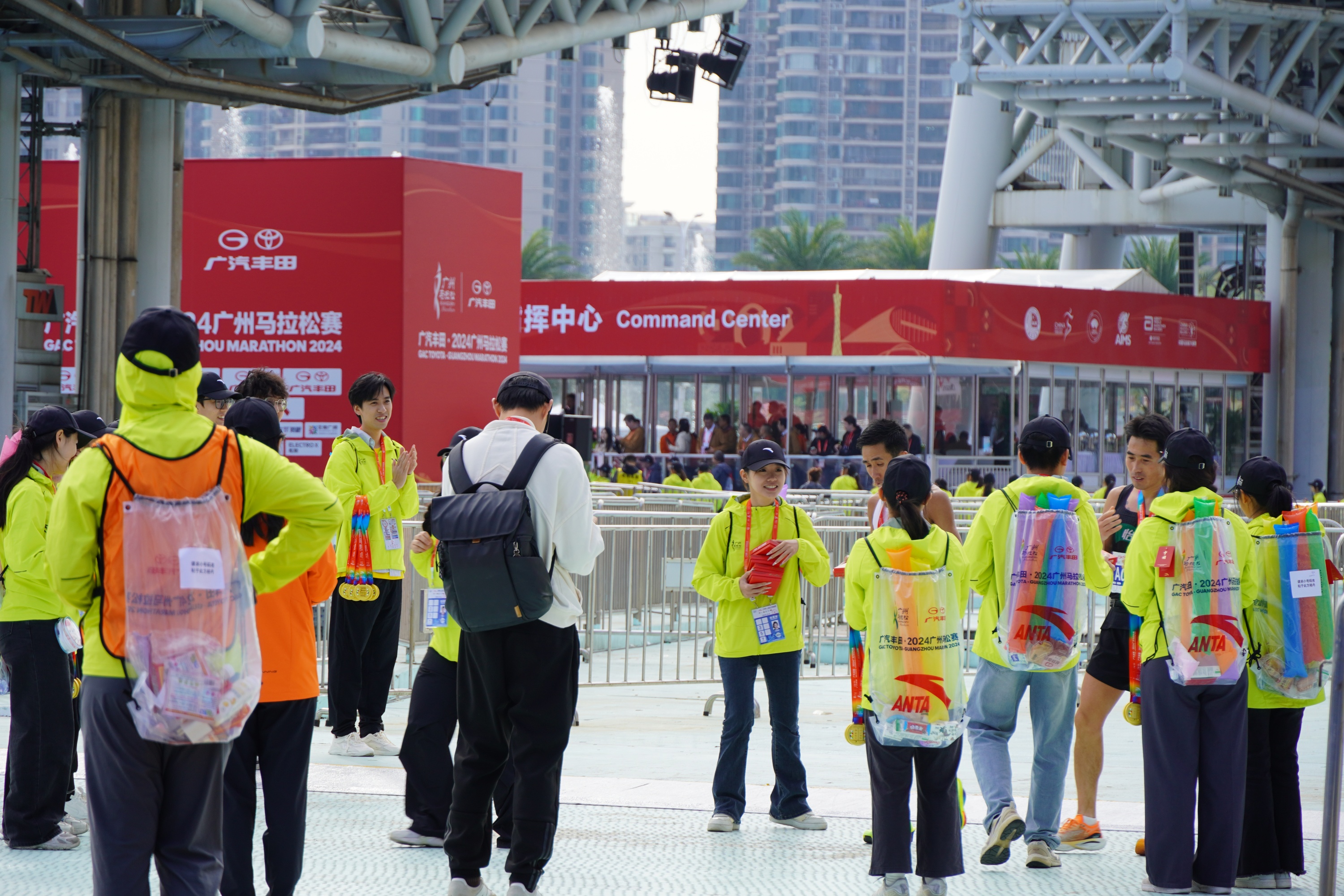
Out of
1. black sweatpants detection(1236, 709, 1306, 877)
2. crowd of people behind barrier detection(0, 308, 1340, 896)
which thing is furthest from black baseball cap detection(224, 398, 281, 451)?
black sweatpants detection(1236, 709, 1306, 877)

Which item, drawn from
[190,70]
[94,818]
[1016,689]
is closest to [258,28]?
[190,70]

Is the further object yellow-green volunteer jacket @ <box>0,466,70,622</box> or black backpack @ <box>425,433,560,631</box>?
yellow-green volunteer jacket @ <box>0,466,70,622</box>

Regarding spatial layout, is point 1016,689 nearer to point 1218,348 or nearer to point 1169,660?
point 1169,660

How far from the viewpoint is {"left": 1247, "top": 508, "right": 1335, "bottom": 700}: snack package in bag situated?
20.3 feet

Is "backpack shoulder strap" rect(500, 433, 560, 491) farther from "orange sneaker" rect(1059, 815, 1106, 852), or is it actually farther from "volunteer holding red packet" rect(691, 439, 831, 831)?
"orange sneaker" rect(1059, 815, 1106, 852)

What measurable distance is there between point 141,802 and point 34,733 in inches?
100

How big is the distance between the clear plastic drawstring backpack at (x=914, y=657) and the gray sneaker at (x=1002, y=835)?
72 cm

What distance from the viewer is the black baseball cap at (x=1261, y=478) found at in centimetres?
634

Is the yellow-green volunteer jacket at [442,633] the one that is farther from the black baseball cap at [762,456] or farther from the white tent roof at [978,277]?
the white tent roof at [978,277]

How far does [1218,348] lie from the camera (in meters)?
31.9

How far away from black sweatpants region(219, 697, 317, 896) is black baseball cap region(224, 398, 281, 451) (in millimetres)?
882

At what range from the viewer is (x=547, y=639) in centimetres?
546

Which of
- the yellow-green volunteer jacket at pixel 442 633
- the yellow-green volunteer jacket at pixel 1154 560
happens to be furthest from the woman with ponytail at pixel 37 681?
the yellow-green volunteer jacket at pixel 1154 560

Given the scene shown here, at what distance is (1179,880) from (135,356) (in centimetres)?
421
